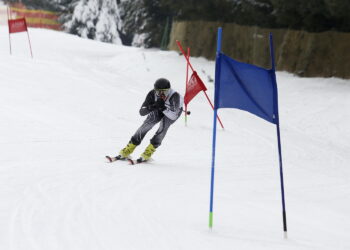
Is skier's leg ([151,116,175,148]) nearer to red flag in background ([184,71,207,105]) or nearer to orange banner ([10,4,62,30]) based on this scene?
red flag in background ([184,71,207,105])

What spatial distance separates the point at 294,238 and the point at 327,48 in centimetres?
1358

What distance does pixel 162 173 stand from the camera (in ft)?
24.9

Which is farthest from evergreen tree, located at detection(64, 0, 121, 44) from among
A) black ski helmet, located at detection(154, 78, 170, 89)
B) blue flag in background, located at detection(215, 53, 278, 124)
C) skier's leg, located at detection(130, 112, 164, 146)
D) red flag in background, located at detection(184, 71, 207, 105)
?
blue flag in background, located at detection(215, 53, 278, 124)

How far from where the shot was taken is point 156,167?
805cm

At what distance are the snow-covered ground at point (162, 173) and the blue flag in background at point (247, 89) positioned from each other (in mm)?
1258

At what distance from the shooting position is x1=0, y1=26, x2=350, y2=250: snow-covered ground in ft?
15.8

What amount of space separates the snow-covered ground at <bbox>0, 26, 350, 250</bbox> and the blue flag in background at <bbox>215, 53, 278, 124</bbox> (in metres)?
1.26

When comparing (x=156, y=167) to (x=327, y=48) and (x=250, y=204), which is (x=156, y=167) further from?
(x=327, y=48)

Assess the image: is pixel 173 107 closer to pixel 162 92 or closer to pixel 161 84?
pixel 162 92

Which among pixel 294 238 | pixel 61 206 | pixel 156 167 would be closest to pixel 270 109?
pixel 294 238

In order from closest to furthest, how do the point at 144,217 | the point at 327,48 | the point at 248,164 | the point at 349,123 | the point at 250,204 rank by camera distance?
the point at 144,217 → the point at 250,204 → the point at 248,164 → the point at 349,123 → the point at 327,48

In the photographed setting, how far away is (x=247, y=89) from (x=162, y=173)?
3.10m

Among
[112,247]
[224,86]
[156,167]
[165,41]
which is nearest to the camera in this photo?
[112,247]

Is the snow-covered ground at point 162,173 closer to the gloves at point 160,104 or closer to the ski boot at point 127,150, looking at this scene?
the ski boot at point 127,150
